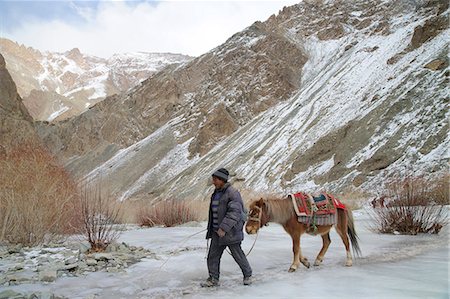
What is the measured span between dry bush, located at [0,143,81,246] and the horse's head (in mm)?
4178

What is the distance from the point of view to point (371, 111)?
90.7 ft

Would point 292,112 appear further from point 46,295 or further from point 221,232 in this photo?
point 46,295

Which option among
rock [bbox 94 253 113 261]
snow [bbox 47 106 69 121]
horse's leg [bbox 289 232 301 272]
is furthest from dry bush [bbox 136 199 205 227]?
snow [bbox 47 106 69 121]

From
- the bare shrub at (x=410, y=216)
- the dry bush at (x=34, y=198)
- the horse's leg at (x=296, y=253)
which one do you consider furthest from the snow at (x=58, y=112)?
the horse's leg at (x=296, y=253)

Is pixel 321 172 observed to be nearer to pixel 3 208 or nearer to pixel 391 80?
pixel 391 80

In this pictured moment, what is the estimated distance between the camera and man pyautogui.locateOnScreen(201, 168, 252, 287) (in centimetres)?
516

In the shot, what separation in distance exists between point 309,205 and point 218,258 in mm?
1685

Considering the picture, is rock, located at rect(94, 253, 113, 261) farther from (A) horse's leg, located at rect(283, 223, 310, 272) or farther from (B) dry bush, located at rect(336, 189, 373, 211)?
(B) dry bush, located at rect(336, 189, 373, 211)

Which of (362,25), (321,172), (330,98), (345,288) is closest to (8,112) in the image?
(321,172)

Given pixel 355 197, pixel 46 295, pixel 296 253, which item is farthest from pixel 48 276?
pixel 355 197

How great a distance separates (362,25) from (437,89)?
120 ft

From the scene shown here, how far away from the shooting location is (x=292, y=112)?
4125cm

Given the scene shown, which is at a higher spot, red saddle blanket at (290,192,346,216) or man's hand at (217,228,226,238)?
red saddle blanket at (290,192,346,216)

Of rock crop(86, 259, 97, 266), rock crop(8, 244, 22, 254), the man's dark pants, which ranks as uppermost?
the man's dark pants
